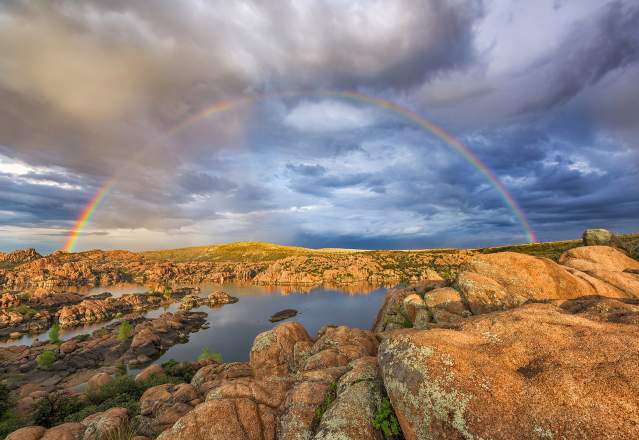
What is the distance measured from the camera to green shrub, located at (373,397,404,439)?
986cm

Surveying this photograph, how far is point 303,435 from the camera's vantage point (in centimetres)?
1141

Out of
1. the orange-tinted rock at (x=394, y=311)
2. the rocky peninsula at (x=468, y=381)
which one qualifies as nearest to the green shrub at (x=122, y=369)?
the rocky peninsula at (x=468, y=381)

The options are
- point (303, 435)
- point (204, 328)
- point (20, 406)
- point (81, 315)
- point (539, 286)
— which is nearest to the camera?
point (303, 435)

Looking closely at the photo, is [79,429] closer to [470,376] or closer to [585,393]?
[470,376]

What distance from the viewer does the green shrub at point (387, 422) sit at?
A: 9.86 m

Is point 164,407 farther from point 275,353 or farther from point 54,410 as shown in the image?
point 54,410

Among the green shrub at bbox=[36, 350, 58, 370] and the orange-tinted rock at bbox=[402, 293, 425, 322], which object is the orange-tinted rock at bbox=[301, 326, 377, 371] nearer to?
the orange-tinted rock at bbox=[402, 293, 425, 322]

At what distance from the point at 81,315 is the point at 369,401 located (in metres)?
156

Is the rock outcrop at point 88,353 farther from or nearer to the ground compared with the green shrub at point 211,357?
nearer to the ground

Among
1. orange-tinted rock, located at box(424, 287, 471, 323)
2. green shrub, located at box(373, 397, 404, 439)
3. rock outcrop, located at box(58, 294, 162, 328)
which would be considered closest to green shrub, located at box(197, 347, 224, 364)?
orange-tinted rock, located at box(424, 287, 471, 323)

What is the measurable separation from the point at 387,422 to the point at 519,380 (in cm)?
444

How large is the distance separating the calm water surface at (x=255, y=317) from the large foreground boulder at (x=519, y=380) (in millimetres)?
81729

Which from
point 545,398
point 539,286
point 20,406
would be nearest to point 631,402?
point 545,398

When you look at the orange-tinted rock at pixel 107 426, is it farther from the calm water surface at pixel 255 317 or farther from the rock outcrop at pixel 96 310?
the rock outcrop at pixel 96 310
